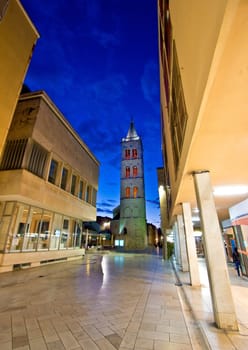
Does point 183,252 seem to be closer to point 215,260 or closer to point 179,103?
point 215,260

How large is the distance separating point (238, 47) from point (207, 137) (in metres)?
1.27

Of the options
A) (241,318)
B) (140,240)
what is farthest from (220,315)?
(140,240)

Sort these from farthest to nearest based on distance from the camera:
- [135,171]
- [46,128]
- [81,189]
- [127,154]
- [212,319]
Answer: [127,154], [135,171], [81,189], [46,128], [212,319]

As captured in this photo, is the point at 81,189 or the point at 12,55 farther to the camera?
the point at 81,189

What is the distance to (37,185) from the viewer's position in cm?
939

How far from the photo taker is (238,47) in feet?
4.63

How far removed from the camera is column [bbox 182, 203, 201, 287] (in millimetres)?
5977

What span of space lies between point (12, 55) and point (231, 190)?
10291mm

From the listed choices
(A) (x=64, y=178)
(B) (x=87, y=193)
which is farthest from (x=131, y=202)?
(A) (x=64, y=178)

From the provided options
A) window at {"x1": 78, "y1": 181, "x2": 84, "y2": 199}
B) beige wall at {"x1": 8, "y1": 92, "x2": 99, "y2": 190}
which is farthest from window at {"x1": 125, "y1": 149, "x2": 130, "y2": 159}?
beige wall at {"x1": 8, "y1": 92, "x2": 99, "y2": 190}

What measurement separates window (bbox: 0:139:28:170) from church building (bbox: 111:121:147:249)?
24479 millimetres

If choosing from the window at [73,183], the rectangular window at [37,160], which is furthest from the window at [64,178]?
the rectangular window at [37,160]

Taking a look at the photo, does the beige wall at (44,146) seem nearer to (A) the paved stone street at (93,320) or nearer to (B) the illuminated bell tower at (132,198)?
(A) the paved stone street at (93,320)

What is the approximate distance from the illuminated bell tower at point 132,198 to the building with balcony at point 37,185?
1737cm
